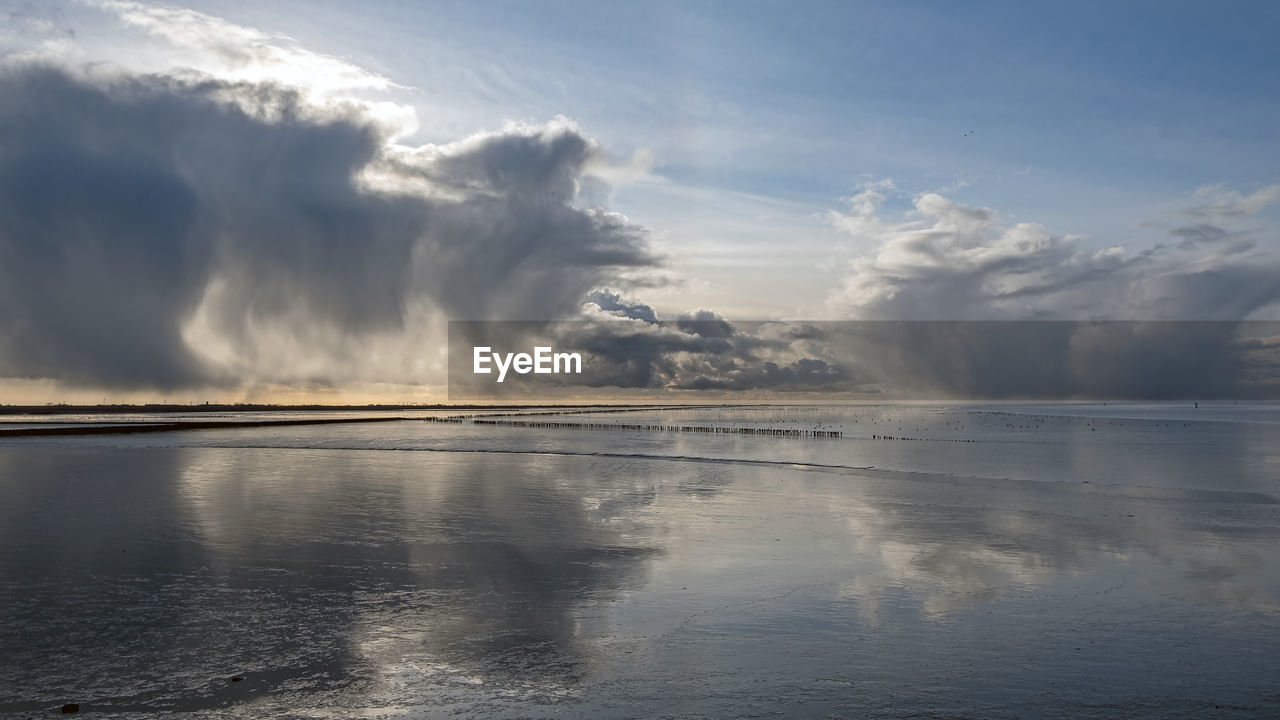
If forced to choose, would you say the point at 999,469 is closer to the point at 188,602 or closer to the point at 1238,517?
the point at 1238,517

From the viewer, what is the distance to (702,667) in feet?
32.9

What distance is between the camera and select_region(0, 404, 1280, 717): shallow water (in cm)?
912

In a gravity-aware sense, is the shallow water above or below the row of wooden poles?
above

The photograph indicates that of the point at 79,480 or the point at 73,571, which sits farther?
the point at 79,480

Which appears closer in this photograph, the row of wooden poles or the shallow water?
the shallow water

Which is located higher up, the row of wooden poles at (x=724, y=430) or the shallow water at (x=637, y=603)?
the shallow water at (x=637, y=603)

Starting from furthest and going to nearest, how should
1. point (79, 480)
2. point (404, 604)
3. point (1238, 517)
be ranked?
point (79, 480) → point (1238, 517) → point (404, 604)

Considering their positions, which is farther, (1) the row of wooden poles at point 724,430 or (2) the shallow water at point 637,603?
(1) the row of wooden poles at point 724,430

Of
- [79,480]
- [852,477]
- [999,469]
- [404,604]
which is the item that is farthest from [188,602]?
[999,469]

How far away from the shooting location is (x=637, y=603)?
13.3 m

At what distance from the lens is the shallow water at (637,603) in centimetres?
912

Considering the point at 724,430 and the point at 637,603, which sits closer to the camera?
the point at 637,603

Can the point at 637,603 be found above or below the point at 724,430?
above

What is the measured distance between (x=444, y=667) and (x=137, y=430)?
103 meters
